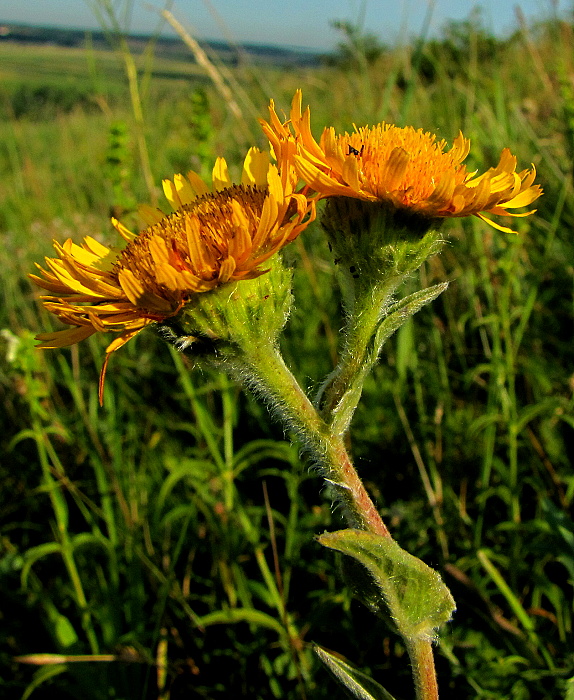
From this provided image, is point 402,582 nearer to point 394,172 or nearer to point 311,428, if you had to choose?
point 311,428

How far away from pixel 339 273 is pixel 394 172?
1.03 feet

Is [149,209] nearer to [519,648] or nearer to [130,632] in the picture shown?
[130,632]

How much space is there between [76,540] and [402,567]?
1.36 meters

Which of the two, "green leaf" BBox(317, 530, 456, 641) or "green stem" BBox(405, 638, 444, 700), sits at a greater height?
"green leaf" BBox(317, 530, 456, 641)

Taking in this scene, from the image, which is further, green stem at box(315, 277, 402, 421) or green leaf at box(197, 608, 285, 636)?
green leaf at box(197, 608, 285, 636)

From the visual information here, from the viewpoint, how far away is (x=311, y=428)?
1.34 meters

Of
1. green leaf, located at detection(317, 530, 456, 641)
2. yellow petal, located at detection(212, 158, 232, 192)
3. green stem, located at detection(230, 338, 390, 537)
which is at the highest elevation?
yellow petal, located at detection(212, 158, 232, 192)

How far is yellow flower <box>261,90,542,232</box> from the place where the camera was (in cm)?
120

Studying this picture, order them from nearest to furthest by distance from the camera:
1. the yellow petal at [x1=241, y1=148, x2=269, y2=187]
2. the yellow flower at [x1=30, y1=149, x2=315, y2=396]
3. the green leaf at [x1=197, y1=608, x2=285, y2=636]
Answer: the yellow flower at [x1=30, y1=149, x2=315, y2=396]
the yellow petal at [x1=241, y1=148, x2=269, y2=187]
the green leaf at [x1=197, y1=608, x2=285, y2=636]

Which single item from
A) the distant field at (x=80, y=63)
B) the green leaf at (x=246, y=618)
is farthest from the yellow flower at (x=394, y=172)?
the distant field at (x=80, y=63)

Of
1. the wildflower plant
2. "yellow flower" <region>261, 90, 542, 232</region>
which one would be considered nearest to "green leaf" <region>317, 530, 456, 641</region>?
the wildflower plant

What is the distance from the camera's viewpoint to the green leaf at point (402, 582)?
1178 millimetres

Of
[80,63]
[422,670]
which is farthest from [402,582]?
[80,63]

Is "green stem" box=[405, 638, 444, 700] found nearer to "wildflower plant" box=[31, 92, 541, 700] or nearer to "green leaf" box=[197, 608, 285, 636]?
"wildflower plant" box=[31, 92, 541, 700]
